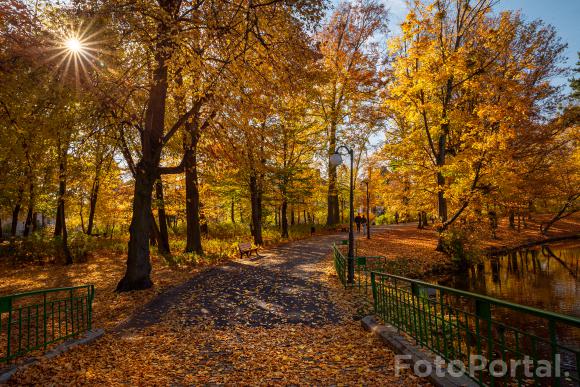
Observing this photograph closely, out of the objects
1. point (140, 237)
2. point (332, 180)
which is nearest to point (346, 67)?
point (332, 180)

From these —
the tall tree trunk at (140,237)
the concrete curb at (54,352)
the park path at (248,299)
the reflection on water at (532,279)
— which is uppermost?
the tall tree trunk at (140,237)

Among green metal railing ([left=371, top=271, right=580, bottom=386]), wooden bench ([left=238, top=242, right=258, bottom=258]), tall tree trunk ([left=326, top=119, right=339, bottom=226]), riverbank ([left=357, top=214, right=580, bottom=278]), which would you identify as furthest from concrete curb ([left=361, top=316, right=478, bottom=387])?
tall tree trunk ([left=326, top=119, right=339, bottom=226])

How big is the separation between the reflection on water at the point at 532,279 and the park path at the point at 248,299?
6.78 m

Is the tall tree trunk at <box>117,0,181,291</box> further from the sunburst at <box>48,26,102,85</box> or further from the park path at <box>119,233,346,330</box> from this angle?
the sunburst at <box>48,26,102,85</box>

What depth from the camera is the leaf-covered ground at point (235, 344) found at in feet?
17.1

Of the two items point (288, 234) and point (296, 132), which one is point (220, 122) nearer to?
point (296, 132)

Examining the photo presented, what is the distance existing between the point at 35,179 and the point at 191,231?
10.5 m

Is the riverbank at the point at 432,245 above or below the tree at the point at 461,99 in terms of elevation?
below

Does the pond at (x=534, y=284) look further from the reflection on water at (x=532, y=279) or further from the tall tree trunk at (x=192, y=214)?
the tall tree trunk at (x=192, y=214)

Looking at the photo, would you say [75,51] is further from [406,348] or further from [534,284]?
[534,284]

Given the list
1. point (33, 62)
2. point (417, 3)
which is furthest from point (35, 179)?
point (417, 3)

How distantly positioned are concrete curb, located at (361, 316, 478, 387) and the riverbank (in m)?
9.51

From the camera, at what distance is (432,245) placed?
21.7m

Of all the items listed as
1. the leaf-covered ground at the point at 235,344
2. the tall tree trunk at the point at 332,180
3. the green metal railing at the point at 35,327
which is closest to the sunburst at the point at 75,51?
the green metal railing at the point at 35,327
